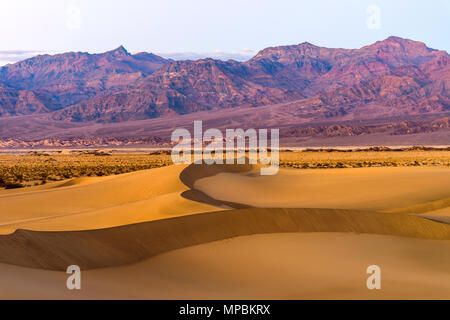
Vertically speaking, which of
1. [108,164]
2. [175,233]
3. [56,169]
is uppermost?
[108,164]

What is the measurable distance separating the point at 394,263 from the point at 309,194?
11.4 metres

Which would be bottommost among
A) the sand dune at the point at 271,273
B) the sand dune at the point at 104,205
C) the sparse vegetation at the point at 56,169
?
the sand dune at the point at 271,273

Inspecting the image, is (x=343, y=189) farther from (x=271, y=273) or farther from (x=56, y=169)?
(x=56, y=169)

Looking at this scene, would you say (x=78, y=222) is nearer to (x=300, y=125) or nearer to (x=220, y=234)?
(x=220, y=234)

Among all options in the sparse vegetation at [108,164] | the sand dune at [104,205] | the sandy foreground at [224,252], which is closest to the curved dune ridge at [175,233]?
the sandy foreground at [224,252]

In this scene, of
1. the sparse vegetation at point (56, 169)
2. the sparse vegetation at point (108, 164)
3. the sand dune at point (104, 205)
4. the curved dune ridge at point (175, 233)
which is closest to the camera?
the curved dune ridge at point (175, 233)

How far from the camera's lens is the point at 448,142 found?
365 feet

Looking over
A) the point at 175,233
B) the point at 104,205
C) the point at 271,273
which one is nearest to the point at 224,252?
the point at 175,233

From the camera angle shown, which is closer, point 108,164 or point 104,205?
point 104,205

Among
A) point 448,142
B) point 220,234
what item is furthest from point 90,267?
point 448,142

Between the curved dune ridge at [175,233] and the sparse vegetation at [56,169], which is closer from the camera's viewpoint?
the curved dune ridge at [175,233]

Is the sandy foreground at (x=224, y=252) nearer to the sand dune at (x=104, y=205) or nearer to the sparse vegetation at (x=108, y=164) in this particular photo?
the sand dune at (x=104, y=205)

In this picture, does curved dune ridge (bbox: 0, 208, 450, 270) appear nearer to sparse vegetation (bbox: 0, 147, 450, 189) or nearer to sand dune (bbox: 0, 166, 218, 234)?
sand dune (bbox: 0, 166, 218, 234)
